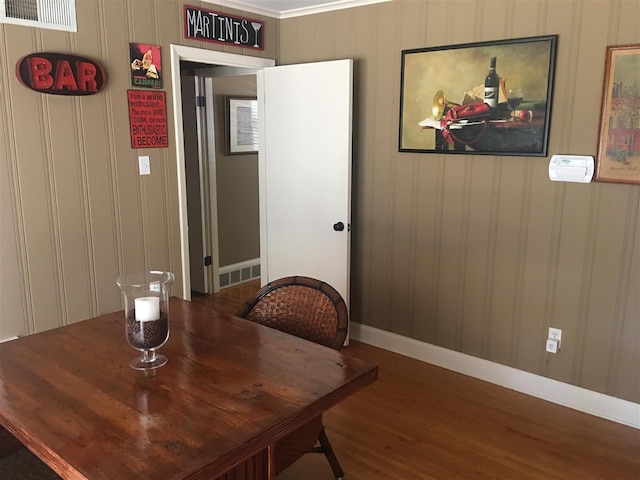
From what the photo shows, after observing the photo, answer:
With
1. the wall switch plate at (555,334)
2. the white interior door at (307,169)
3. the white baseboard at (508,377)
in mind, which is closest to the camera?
the white baseboard at (508,377)

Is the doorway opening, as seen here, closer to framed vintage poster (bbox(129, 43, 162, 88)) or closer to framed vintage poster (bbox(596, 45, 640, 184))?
framed vintage poster (bbox(129, 43, 162, 88))

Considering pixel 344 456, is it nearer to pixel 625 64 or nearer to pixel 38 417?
pixel 38 417

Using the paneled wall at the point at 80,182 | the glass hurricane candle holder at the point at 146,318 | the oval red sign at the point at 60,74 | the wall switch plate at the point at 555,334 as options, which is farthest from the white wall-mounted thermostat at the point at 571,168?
the oval red sign at the point at 60,74

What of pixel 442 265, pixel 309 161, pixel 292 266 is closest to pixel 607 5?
pixel 442 265

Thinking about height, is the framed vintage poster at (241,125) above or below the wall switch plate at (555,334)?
above

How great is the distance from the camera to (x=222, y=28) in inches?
140

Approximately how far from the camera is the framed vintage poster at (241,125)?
194 inches

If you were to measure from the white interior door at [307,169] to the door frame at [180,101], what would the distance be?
33 centimetres

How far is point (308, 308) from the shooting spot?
88.1 inches

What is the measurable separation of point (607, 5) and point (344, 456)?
251cm

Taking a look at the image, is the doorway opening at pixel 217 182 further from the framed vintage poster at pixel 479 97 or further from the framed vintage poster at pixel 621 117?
the framed vintage poster at pixel 621 117

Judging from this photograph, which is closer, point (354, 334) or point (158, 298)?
point (158, 298)

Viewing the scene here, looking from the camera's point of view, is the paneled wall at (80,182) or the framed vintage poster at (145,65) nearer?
the paneled wall at (80,182)

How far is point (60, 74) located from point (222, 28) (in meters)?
1.18
